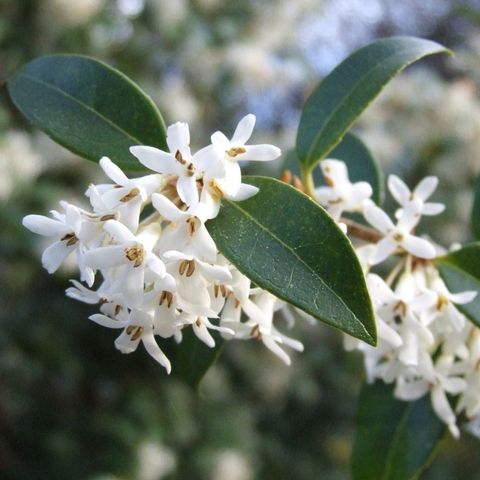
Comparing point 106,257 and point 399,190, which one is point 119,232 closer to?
point 106,257

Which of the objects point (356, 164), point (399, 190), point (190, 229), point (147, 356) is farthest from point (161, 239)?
point (147, 356)

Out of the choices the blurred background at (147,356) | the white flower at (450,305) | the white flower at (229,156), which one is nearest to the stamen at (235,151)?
the white flower at (229,156)

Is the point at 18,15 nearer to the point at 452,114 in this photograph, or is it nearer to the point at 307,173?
the point at 452,114

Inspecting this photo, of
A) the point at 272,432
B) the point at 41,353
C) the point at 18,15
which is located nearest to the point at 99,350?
the point at 41,353

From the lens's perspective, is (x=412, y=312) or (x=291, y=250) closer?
(x=291, y=250)

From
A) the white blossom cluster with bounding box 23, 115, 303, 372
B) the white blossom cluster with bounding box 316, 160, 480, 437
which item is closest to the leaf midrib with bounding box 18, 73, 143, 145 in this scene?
the white blossom cluster with bounding box 23, 115, 303, 372

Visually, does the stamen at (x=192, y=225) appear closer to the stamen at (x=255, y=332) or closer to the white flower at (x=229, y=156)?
the white flower at (x=229, y=156)
